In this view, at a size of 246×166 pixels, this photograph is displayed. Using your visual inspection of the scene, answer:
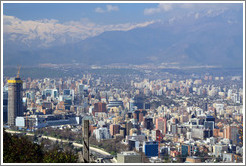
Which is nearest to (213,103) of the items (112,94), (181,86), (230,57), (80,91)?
(181,86)

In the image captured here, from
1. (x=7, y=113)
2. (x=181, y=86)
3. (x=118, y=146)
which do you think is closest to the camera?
(x=118, y=146)

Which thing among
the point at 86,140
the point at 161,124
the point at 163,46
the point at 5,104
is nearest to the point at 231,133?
the point at 161,124

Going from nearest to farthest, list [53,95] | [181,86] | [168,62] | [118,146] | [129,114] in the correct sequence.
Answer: [118,146] < [129,114] < [53,95] < [181,86] < [168,62]

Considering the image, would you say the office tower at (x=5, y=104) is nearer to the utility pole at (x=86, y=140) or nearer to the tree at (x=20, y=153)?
the tree at (x=20, y=153)

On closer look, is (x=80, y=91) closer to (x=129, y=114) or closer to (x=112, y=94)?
(x=112, y=94)

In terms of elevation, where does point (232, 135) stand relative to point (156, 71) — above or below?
below

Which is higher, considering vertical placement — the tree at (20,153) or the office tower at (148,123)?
the tree at (20,153)

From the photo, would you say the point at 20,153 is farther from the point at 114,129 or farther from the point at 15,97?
the point at 15,97

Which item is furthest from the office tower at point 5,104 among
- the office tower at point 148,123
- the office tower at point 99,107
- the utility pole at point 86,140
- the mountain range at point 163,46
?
the utility pole at point 86,140
